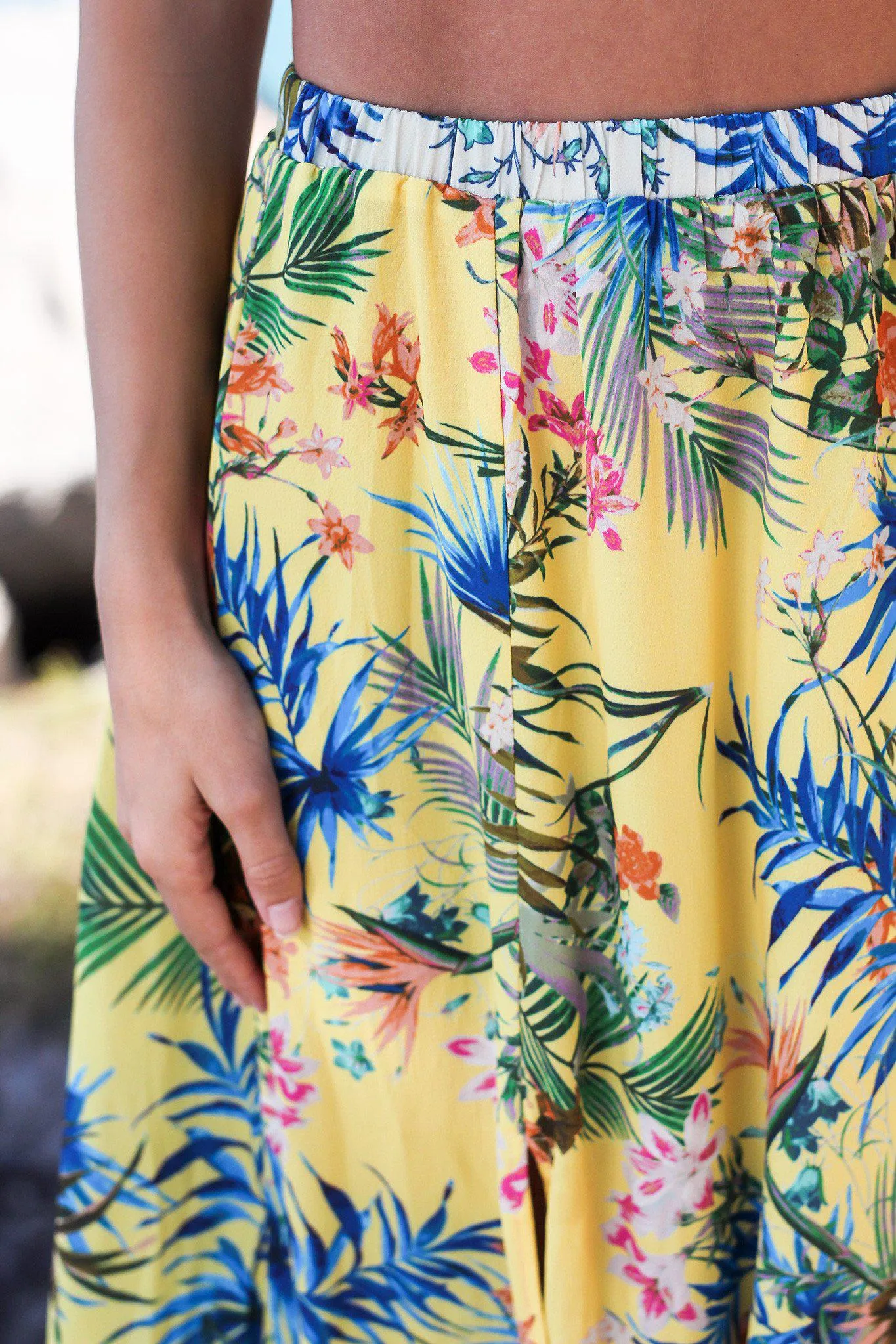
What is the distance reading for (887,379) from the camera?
1.71 ft

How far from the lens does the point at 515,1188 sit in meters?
0.63

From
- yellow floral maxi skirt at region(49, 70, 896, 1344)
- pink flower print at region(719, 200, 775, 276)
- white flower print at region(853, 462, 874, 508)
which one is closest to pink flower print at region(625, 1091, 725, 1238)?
yellow floral maxi skirt at region(49, 70, 896, 1344)

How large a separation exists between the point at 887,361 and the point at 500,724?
10.2 inches

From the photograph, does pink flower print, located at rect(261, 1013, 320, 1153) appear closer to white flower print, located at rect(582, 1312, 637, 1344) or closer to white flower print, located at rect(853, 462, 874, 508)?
white flower print, located at rect(582, 1312, 637, 1344)

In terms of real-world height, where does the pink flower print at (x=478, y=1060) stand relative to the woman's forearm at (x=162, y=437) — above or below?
below

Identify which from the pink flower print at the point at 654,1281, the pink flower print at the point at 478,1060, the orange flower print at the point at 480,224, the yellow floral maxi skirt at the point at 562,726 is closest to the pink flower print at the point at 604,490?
the yellow floral maxi skirt at the point at 562,726

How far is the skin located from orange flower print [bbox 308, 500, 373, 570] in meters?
0.08

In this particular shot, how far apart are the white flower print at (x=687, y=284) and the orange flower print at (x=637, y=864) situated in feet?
0.83

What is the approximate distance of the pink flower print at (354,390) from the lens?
55cm

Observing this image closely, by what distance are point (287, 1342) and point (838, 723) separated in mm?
566

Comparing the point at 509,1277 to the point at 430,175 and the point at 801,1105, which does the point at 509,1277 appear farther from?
the point at 430,175

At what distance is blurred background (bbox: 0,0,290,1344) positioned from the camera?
1761mm

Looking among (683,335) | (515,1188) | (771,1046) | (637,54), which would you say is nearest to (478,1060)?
(515,1188)

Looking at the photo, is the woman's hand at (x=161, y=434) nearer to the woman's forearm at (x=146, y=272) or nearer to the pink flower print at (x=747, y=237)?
the woman's forearm at (x=146, y=272)
